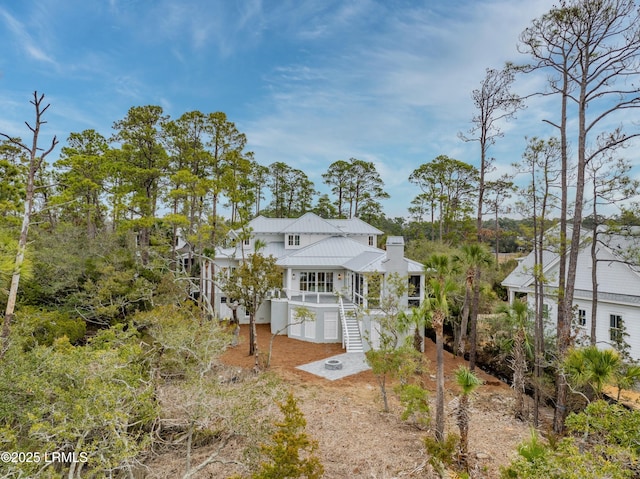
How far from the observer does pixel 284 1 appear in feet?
49.1

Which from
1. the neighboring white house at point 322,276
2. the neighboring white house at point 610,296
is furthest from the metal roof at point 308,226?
the neighboring white house at point 610,296

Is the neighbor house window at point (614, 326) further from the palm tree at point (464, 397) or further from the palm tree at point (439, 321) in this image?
the palm tree at point (464, 397)

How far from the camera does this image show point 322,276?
23906mm

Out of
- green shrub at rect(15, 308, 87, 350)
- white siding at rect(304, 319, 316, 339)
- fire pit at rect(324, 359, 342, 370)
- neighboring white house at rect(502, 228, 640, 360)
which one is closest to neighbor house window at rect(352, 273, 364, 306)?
white siding at rect(304, 319, 316, 339)

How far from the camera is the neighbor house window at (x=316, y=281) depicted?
932 inches

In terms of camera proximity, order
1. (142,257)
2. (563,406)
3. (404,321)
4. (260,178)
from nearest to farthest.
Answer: (563,406)
(404,321)
(142,257)
(260,178)

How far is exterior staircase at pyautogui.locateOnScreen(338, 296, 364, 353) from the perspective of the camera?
1873 cm

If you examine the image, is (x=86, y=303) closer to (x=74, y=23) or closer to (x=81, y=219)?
(x=74, y=23)

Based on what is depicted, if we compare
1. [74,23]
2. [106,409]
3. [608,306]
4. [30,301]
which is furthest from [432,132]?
[30,301]

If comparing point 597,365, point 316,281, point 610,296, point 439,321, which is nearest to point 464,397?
point 439,321

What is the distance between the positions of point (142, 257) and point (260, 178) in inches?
799

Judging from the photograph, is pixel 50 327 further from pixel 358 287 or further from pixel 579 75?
pixel 579 75

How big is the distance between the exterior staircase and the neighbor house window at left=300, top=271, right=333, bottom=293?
3.36m

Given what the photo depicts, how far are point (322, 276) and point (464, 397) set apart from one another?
16.0 m
